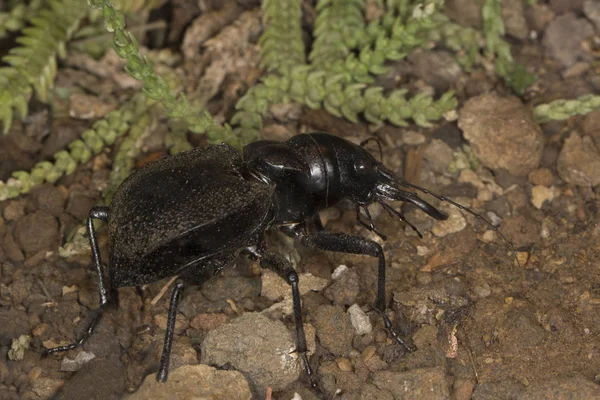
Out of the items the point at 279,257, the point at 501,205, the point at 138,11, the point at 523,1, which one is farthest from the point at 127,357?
the point at 523,1

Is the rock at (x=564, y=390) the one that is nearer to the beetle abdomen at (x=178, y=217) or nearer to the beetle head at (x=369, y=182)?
the beetle head at (x=369, y=182)

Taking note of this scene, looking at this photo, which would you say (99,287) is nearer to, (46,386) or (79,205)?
(46,386)

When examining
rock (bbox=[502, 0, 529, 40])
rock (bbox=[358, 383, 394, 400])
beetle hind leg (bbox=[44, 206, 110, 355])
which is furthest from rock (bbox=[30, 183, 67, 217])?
rock (bbox=[502, 0, 529, 40])

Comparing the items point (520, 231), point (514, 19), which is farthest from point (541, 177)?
point (514, 19)

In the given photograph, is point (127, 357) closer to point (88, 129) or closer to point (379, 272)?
point (379, 272)

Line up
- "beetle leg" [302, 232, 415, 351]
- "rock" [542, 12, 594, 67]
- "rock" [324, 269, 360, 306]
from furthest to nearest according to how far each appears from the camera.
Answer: "rock" [542, 12, 594, 67] < "rock" [324, 269, 360, 306] < "beetle leg" [302, 232, 415, 351]

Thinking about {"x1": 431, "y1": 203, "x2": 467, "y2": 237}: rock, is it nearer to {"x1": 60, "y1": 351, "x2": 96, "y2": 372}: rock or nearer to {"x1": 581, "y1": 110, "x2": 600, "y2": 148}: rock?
{"x1": 581, "y1": 110, "x2": 600, "y2": 148}: rock
